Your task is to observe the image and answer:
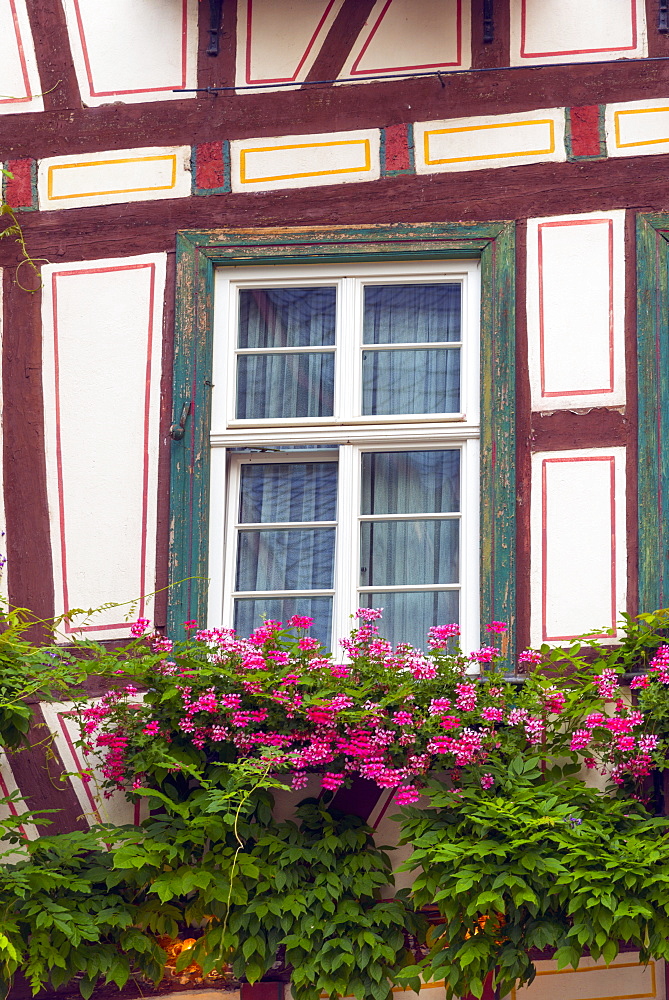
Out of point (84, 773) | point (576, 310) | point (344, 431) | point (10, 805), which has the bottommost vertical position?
point (10, 805)

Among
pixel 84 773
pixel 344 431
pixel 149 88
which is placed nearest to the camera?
pixel 84 773

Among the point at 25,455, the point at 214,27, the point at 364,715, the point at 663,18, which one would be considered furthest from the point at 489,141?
the point at 364,715

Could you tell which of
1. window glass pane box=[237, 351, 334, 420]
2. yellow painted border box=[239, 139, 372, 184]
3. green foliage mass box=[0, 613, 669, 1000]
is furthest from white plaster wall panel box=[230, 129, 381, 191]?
green foliage mass box=[0, 613, 669, 1000]

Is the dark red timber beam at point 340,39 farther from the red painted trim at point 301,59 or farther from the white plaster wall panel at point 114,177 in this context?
the white plaster wall panel at point 114,177

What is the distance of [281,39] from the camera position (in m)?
7.59

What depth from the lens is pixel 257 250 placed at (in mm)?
7344

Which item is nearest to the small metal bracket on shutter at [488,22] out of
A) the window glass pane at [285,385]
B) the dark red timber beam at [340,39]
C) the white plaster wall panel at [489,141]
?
the white plaster wall panel at [489,141]

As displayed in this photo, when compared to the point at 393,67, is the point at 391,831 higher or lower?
lower

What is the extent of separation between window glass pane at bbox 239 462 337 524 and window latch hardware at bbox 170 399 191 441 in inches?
11.8

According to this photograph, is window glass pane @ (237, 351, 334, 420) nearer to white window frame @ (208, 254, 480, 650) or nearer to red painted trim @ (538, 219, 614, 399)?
white window frame @ (208, 254, 480, 650)

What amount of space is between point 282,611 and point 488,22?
2505 mm

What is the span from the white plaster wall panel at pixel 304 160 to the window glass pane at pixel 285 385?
0.70 meters

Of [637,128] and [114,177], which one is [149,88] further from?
[637,128]

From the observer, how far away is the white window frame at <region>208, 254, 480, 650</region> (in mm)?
7043
